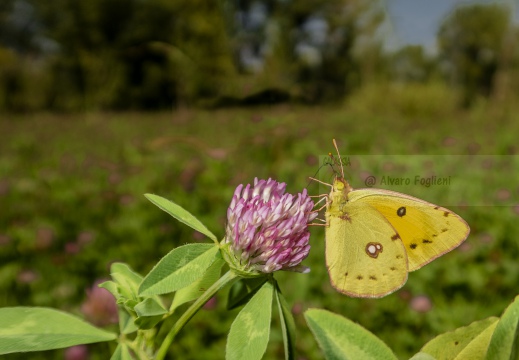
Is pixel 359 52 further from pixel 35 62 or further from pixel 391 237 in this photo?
pixel 391 237

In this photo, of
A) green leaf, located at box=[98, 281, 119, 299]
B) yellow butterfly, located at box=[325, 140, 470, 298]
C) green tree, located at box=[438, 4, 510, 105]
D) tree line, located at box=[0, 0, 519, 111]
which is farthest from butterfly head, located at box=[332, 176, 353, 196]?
green tree, located at box=[438, 4, 510, 105]

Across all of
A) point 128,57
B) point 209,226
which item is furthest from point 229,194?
point 128,57

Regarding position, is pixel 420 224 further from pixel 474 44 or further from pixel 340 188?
pixel 474 44

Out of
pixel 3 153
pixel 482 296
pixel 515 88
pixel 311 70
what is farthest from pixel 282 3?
pixel 482 296

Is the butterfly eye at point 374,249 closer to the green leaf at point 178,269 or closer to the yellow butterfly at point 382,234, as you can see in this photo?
the yellow butterfly at point 382,234

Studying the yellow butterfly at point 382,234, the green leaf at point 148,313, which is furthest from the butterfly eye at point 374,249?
the green leaf at point 148,313

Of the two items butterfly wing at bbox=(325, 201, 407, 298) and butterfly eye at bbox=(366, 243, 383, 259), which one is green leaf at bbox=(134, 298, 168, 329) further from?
A: butterfly eye at bbox=(366, 243, 383, 259)
